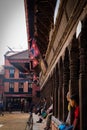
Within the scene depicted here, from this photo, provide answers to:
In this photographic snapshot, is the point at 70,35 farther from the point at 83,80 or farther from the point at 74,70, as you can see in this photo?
the point at 83,80

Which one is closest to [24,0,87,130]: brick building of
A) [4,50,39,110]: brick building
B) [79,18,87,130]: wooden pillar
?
[79,18,87,130]: wooden pillar

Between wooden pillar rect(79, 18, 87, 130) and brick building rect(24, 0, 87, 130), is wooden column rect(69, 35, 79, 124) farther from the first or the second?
wooden pillar rect(79, 18, 87, 130)

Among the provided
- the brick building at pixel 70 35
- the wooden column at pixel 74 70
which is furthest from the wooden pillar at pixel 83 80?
the wooden column at pixel 74 70

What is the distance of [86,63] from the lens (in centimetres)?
643

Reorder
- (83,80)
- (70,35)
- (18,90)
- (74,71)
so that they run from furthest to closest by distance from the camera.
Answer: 1. (18,90)
2. (70,35)
3. (74,71)
4. (83,80)

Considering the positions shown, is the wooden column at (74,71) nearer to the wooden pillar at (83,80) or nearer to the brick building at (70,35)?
the brick building at (70,35)

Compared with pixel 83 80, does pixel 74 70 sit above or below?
above

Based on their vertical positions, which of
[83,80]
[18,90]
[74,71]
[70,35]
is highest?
[70,35]

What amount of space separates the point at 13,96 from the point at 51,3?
41978 millimetres

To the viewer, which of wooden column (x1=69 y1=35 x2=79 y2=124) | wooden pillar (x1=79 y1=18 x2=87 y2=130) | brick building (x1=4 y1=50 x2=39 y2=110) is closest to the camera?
wooden pillar (x1=79 y1=18 x2=87 y2=130)

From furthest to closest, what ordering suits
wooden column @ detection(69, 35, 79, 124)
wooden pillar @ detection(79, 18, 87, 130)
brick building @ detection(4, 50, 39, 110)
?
brick building @ detection(4, 50, 39, 110) → wooden column @ detection(69, 35, 79, 124) → wooden pillar @ detection(79, 18, 87, 130)

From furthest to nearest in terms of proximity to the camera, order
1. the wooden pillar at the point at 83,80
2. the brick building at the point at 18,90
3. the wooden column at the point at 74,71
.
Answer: the brick building at the point at 18,90, the wooden column at the point at 74,71, the wooden pillar at the point at 83,80

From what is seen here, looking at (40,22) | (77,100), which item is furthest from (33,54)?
(77,100)

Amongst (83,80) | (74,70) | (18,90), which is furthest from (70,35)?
(18,90)
